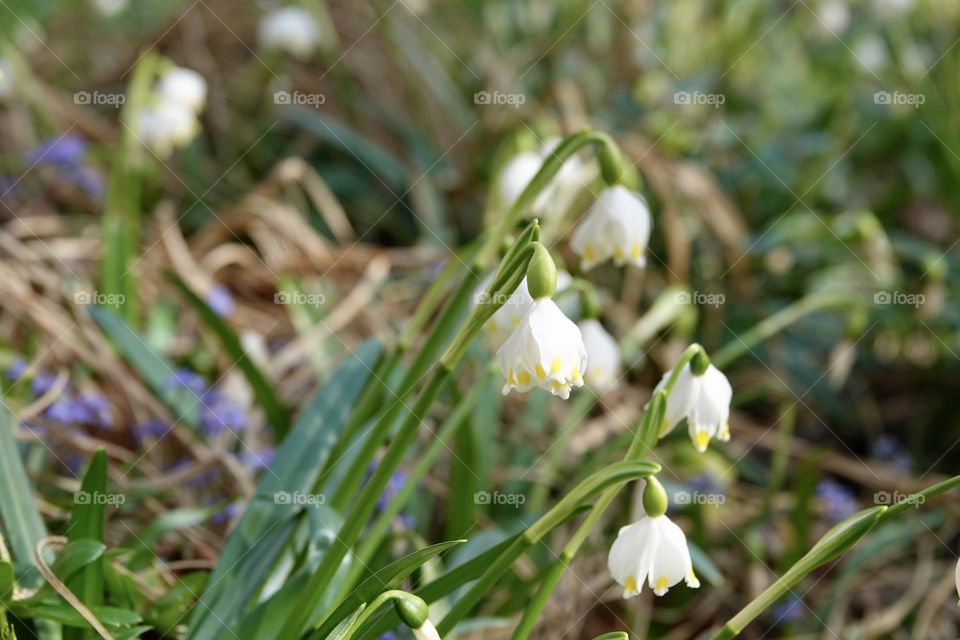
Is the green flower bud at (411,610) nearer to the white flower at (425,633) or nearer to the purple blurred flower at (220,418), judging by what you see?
the white flower at (425,633)

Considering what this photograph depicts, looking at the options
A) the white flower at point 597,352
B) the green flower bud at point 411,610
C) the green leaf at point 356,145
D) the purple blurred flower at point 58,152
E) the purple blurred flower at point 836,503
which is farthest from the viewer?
the green leaf at point 356,145

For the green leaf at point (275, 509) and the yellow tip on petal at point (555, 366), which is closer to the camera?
the yellow tip on petal at point (555, 366)

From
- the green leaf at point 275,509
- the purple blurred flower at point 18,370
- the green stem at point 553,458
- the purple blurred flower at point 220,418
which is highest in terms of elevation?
the purple blurred flower at point 18,370

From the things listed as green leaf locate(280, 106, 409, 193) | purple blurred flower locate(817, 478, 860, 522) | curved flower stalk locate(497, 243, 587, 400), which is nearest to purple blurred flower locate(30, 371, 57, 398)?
curved flower stalk locate(497, 243, 587, 400)

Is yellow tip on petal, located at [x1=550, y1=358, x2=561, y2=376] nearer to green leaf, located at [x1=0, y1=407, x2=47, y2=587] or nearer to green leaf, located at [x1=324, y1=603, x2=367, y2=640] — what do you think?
Result: green leaf, located at [x1=324, y1=603, x2=367, y2=640]

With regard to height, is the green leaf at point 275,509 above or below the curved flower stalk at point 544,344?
below

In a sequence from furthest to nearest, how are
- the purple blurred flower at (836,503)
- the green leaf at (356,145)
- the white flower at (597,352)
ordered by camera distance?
the green leaf at (356,145), the purple blurred flower at (836,503), the white flower at (597,352)

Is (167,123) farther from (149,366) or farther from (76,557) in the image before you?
(76,557)

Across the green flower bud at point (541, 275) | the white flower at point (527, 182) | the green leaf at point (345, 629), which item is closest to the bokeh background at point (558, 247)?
the white flower at point (527, 182)

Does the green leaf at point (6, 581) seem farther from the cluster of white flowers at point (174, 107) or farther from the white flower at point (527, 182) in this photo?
the cluster of white flowers at point (174, 107)
